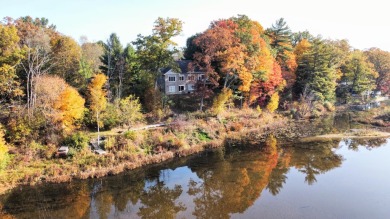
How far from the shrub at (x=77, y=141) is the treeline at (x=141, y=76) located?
1.02m

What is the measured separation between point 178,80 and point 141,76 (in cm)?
1195

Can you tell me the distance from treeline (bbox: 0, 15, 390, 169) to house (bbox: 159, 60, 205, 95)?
3.98 m

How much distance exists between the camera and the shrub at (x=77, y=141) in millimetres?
31594

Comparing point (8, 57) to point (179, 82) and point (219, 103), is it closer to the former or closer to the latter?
point (219, 103)

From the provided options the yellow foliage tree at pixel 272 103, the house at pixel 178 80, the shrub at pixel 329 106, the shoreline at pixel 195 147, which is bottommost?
the shoreline at pixel 195 147

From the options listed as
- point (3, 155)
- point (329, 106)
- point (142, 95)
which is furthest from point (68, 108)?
point (329, 106)

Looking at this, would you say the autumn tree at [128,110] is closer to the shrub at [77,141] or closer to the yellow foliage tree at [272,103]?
the shrub at [77,141]

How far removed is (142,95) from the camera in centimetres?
4750

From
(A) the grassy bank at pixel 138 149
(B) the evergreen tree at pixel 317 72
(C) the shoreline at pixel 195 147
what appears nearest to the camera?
(C) the shoreline at pixel 195 147

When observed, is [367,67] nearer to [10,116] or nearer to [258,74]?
[258,74]

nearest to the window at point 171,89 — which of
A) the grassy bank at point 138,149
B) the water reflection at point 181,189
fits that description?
the grassy bank at point 138,149

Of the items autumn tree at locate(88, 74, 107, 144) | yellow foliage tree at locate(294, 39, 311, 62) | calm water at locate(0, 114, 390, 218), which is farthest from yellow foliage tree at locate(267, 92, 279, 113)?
autumn tree at locate(88, 74, 107, 144)

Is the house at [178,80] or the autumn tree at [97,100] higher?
the house at [178,80]

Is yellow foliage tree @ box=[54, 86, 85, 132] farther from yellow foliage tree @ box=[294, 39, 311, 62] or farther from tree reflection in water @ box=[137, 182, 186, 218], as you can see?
yellow foliage tree @ box=[294, 39, 311, 62]
